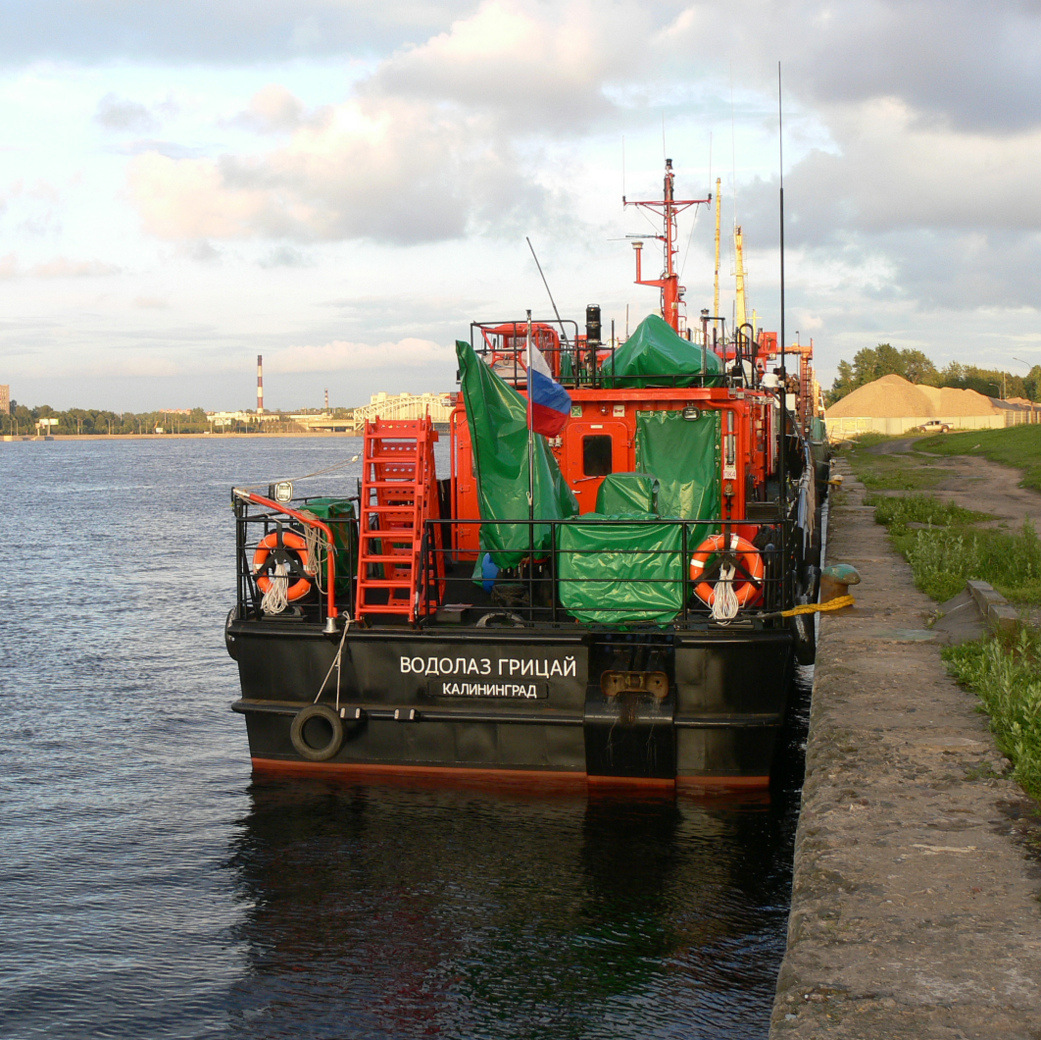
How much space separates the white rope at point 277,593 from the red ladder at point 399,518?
79 cm

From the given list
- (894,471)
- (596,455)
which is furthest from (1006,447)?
(596,455)

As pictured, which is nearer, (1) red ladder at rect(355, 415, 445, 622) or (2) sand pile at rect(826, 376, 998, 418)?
(1) red ladder at rect(355, 415, 445, 622)

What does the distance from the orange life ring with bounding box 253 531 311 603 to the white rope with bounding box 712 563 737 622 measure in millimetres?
3962

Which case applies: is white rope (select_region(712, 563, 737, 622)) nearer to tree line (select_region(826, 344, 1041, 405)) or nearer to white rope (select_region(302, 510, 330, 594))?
white rope (select_region(302, 510, 330, 594))

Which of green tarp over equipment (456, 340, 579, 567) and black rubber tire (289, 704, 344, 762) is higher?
green tarp over equipment (456, 340, 579, 567)

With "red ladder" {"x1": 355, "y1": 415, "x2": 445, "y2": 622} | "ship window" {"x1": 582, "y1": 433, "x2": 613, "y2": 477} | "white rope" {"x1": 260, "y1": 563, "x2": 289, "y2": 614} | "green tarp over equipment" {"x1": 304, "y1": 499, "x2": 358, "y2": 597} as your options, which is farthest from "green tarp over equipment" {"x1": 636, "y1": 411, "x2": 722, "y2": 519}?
"white rope" {"x1": 260, "y1": 563, "x2": 289, "y2": 614}

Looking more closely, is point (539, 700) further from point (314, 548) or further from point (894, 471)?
point (894, 471)

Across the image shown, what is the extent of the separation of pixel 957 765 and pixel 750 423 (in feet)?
25.3

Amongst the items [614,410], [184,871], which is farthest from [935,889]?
[614,410]

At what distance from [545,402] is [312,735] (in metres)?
3.90

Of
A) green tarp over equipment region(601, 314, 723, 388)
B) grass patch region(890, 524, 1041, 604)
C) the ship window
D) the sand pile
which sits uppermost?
Answer: the sand pile

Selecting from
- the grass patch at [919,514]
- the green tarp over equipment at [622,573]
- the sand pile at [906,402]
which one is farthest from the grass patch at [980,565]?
the sand pile at [906,402]

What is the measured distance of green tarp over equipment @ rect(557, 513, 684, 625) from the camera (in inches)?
392

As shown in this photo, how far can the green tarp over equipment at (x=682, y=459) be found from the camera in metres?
12.5
